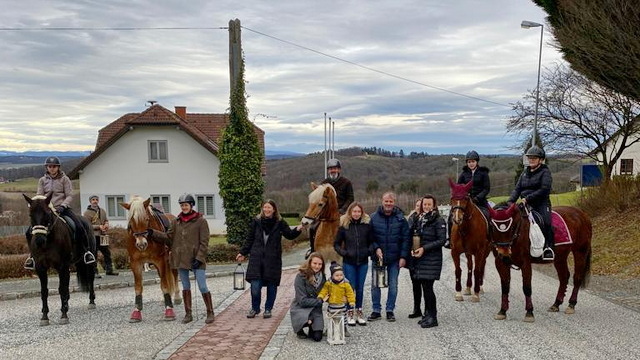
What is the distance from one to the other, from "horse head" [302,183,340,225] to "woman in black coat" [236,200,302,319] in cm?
64

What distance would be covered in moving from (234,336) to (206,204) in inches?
881

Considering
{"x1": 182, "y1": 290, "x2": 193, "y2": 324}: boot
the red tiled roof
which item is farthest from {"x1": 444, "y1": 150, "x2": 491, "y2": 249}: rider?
the red tiled roof

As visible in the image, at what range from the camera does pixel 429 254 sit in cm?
851

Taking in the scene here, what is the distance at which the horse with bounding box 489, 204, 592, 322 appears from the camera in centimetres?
882

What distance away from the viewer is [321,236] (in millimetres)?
8930

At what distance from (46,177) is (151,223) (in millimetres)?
2371

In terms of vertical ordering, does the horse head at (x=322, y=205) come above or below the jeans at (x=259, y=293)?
above

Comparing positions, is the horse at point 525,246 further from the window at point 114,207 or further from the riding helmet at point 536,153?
the window at point 114,207

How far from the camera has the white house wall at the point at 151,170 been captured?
29.9 m

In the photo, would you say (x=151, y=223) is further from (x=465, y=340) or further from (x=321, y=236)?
(x=465, y=340)

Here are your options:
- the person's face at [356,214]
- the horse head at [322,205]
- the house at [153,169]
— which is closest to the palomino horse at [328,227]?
the horse head at [322,205]

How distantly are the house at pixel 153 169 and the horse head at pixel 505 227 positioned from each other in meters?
22.2

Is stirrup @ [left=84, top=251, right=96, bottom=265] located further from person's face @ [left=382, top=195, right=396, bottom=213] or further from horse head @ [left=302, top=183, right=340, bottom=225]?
person's face @ [left=382, top=195, right=396, bottom=213]

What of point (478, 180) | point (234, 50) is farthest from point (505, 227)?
point (234, 50)
